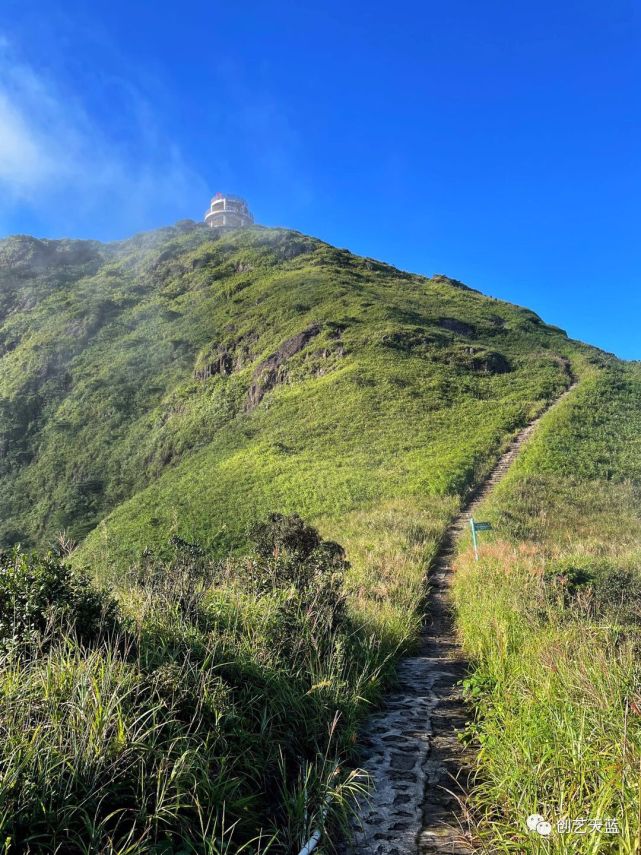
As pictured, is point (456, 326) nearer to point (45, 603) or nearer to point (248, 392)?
point (248, 392)

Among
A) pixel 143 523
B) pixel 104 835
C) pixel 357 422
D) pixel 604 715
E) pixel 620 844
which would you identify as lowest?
pixel 143 523

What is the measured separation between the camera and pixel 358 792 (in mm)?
4348

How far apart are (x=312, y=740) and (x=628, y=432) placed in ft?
119

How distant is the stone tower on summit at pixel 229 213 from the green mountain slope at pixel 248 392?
41885mm

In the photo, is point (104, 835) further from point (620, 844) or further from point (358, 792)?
point (620, 844)

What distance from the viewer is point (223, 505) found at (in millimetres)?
31094

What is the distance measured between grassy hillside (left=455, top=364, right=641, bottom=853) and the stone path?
266mm

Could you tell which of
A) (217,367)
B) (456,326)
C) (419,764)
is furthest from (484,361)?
(419,764)

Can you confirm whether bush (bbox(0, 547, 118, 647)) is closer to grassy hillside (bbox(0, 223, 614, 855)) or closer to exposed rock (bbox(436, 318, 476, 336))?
grassy hillside (bbox(0, 223, 614, 855))

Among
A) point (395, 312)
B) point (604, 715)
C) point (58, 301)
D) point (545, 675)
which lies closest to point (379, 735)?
point (545, 675)

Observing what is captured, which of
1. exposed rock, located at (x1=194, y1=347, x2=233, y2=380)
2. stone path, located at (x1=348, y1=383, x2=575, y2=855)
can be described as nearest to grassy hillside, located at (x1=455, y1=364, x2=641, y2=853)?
stone path, located at (x1=348, y1=383, x2=575, y2=855)

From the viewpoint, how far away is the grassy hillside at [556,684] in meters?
3.23

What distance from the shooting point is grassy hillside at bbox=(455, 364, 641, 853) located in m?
3.23

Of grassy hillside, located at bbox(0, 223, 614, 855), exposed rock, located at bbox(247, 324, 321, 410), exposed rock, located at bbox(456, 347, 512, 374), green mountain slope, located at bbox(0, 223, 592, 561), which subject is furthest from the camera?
exposed rock, located at bbox(247, 324, 321, 410)
